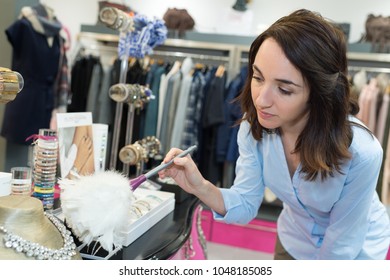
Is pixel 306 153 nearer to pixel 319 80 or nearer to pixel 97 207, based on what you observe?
A: pixel 319 80

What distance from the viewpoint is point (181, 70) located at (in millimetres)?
3158

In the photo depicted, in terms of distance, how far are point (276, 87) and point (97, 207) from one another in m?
0.50

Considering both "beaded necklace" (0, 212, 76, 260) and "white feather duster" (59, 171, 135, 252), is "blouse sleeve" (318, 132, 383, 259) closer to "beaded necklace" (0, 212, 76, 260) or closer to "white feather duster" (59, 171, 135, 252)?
"white feather duster" (59, 171, 135, 252)

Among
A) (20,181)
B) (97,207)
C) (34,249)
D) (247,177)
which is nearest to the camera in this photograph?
(34,249)

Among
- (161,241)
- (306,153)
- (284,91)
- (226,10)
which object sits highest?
(226,10)

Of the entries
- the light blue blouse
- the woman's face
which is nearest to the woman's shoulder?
the light blue blouse

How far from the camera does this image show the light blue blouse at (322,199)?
108 cm

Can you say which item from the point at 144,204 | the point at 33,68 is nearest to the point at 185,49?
the point at 33,68

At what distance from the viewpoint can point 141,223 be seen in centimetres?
100

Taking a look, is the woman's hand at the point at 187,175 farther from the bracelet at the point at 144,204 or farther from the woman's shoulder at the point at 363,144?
the woman's shoulder at the point at 363,144

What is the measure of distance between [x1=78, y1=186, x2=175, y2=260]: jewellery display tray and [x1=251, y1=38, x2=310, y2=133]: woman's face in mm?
410

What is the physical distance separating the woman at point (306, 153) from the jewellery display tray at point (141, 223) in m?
0.12

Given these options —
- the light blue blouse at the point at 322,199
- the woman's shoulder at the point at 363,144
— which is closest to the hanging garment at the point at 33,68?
the light blue blouse at the point at 322,199
